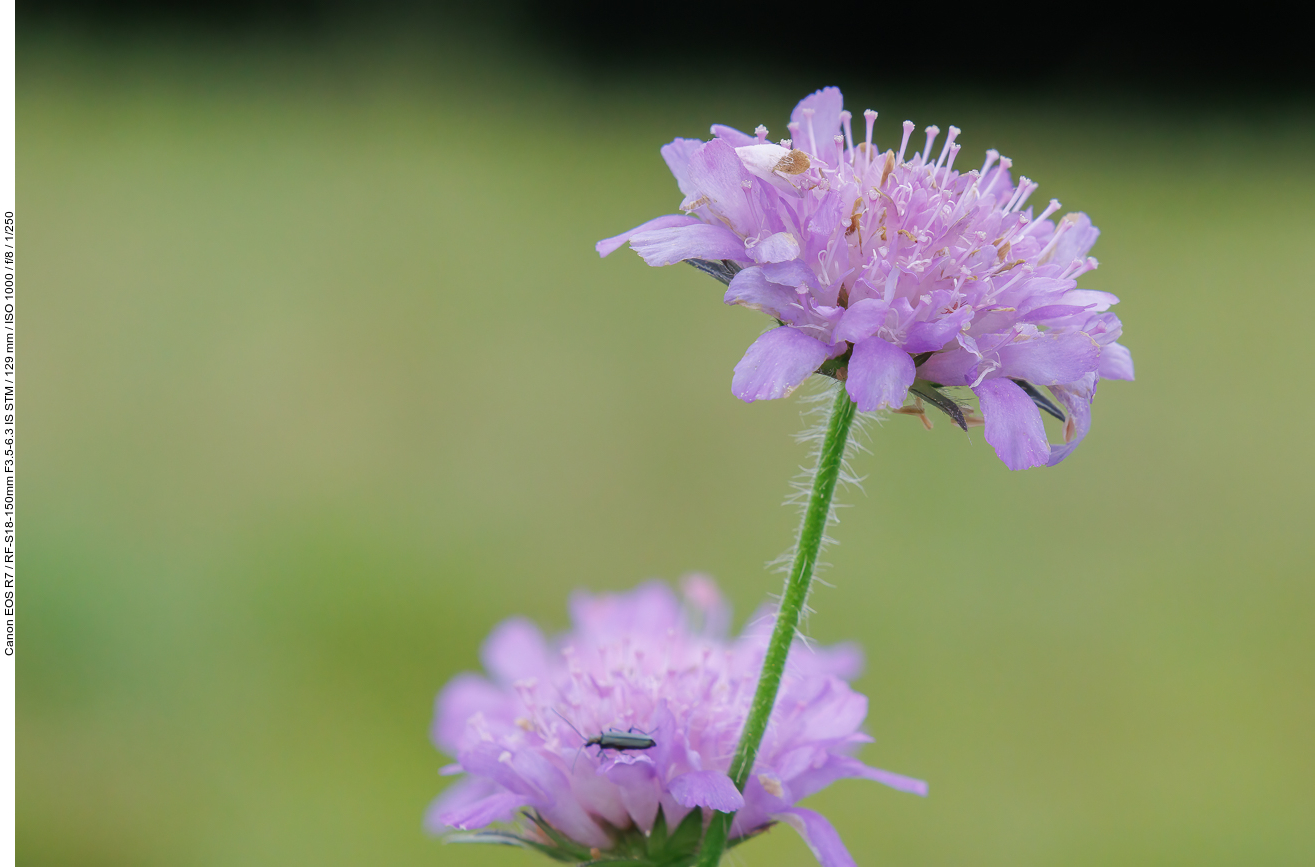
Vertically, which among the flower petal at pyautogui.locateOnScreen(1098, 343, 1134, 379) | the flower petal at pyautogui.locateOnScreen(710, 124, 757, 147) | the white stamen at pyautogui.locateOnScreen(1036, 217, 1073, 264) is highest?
the flower petal at pyautogui.locateOnScreen(710, 124, 757, 147)

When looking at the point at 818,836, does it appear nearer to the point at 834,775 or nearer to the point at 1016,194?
the point at 834,775

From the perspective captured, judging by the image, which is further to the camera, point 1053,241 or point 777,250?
point 1053,241

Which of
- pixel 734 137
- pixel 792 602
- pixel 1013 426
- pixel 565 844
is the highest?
pixel 734 137

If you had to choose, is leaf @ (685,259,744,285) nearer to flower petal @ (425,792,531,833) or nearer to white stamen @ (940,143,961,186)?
white stamen @ (940,143,961,186)

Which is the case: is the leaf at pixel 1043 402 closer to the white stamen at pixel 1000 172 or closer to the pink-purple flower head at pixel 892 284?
the pink-purple flower head at pixel 892 284

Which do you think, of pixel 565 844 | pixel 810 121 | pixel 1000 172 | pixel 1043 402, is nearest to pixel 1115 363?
pixel 1043 402

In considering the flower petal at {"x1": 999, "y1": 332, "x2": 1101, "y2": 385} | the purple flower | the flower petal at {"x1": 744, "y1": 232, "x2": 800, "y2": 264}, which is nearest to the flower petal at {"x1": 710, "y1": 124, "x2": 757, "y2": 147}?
the flower petal at {"x1": 744, "y1": 232, "x2": 800, "y2": 264}

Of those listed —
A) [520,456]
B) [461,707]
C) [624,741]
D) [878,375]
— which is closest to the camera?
[878,375]

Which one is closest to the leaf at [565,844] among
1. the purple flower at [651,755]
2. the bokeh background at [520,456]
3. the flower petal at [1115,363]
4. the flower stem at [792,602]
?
the purple flower at [651,755]
